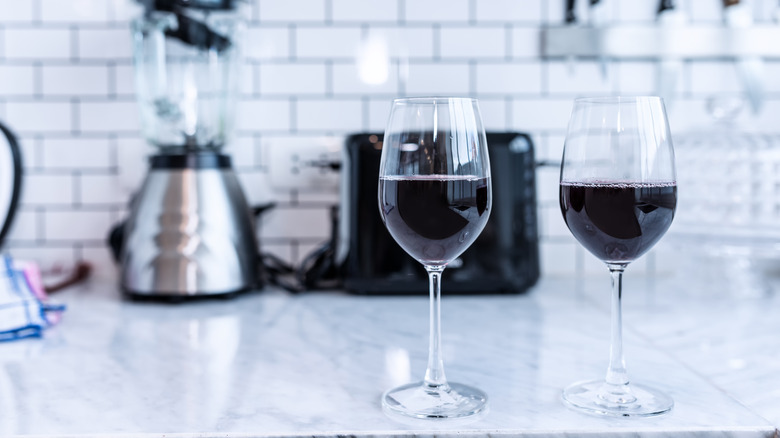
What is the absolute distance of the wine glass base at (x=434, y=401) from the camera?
0.58 m

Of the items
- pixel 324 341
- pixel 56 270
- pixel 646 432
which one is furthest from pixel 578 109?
pixel 56 270

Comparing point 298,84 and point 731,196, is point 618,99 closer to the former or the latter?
point 731,196

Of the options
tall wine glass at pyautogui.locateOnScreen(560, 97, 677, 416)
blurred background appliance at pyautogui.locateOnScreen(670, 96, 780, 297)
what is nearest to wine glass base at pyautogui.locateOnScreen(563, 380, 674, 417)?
tall wine glass at pyautogui.locateOnScreen(560, 97, 677, 416)

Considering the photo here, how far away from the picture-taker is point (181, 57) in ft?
3.94

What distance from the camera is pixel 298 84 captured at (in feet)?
4.16

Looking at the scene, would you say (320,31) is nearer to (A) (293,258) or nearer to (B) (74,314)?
(A) (293,258)

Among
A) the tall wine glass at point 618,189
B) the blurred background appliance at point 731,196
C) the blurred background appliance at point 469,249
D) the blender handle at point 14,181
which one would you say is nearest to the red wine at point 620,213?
the tall wine glass at point 618,189

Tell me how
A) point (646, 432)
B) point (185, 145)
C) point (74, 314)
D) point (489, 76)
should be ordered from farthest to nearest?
point (489, 76), point (185, 145), point (74, 314), point (646, 432)

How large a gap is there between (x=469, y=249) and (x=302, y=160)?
37 centimetres

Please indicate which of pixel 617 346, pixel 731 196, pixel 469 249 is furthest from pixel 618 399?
pixel 731 196

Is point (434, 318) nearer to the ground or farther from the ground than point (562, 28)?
nearer to the ground

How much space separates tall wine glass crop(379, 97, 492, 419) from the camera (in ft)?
1.94

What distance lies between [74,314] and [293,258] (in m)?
0.41

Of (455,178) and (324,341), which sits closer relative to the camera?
(455,178)
